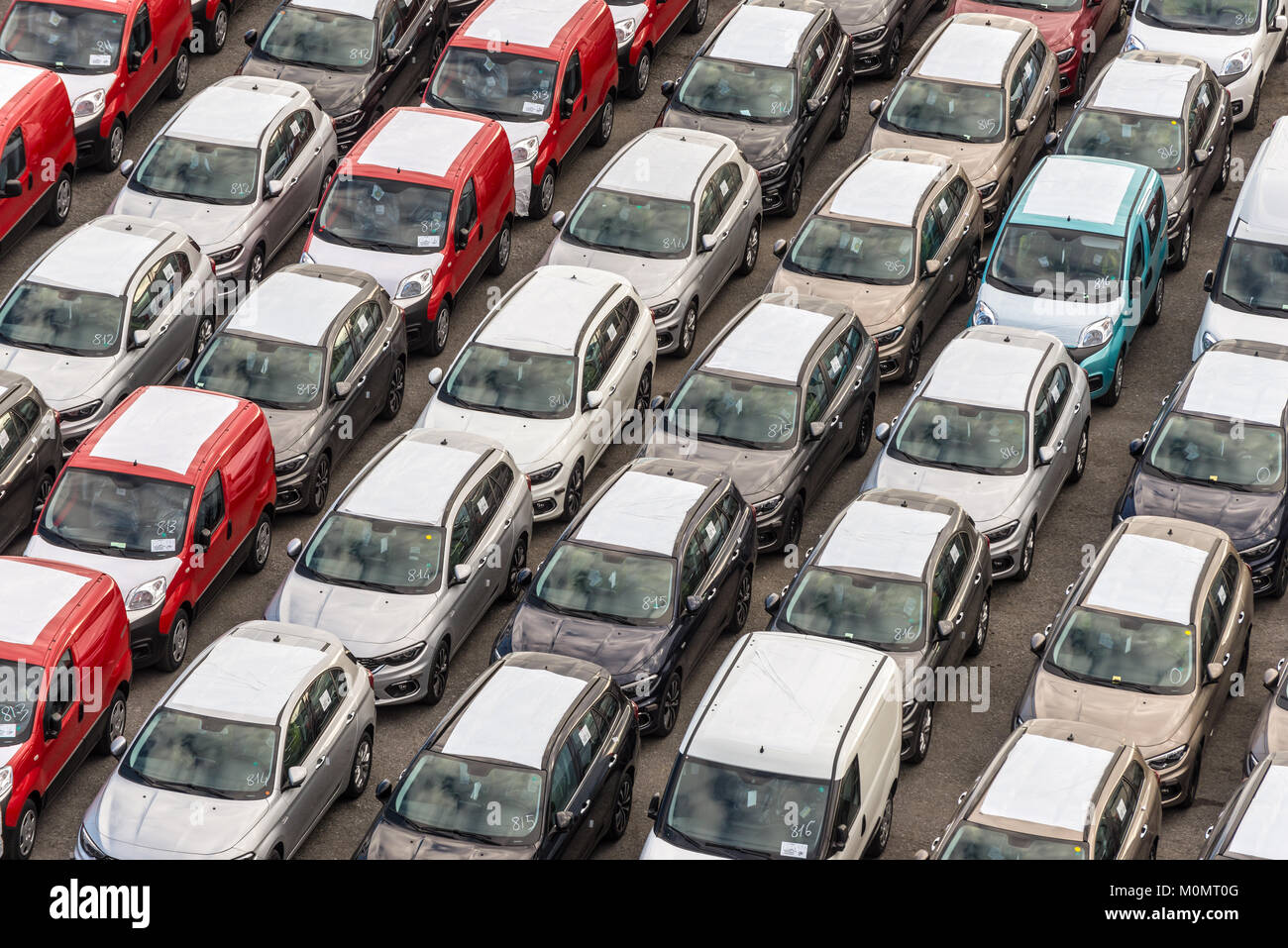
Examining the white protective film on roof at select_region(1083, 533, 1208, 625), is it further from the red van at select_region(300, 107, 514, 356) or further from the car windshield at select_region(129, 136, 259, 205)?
the car windshield at select_region(129, 136, 259, 205)

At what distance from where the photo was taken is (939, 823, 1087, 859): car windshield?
20094 millimetres

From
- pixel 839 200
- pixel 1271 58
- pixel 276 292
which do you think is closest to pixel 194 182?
pixel 276 292

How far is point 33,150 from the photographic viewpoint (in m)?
30.0

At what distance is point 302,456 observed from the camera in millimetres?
26344

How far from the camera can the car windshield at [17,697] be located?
876 inches

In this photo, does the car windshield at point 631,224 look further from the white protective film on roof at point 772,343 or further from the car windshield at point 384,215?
the white protective film on roof at point 772,343

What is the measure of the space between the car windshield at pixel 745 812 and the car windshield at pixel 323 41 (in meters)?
14.0

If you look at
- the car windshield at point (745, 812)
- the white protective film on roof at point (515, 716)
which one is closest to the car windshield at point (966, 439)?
the white protective film on roof at point (515, 716)

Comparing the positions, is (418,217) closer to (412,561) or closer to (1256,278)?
(412,561)

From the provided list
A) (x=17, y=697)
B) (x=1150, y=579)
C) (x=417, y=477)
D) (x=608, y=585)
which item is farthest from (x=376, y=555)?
(x=1150, y=579)

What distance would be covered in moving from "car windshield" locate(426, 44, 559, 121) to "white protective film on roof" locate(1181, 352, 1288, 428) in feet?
30.2

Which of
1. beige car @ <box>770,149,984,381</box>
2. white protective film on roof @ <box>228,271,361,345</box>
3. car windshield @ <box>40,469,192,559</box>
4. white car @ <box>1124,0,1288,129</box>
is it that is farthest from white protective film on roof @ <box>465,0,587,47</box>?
car windshield @ <box>40,469,192,559</box>

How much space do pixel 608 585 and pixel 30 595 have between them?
17.4 ft

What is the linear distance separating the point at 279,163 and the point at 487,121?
2.50m
